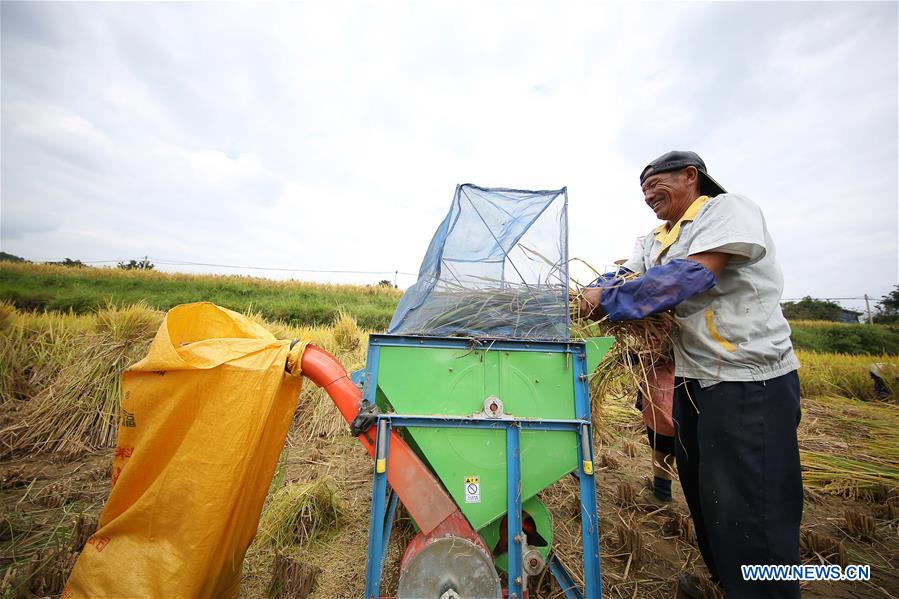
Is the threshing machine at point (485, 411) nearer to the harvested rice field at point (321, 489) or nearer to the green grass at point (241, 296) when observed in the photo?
the harvested rice field at point (321, 489)

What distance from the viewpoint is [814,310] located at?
29609 mm

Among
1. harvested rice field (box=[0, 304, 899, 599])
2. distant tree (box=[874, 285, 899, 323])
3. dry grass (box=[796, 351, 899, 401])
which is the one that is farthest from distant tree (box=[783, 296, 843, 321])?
harvested rice field (box=[0, 304, 899, 599])

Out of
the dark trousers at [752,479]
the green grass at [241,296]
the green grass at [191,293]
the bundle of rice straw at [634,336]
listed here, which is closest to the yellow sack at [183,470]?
the bundle of rice straw at [634,336]

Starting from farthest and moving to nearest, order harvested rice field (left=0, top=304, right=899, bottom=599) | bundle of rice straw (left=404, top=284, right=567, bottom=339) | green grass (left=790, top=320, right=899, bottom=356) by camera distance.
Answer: green grass (left=790, top=320, right=899, bottom=356) → harvested rice field (left=0, top=304, right=899, bottom=599) → bundle of rice straw (left=404, top=284, right=567, bottom=339)

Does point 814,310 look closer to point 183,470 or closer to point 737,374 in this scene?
point 737,374

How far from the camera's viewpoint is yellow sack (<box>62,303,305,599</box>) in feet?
5.16

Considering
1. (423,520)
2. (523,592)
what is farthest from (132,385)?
(523,592)

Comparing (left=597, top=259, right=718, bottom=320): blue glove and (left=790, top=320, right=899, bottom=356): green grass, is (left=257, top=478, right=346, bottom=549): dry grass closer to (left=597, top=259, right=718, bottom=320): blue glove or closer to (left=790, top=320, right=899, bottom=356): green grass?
(left=597, top=259, right=718, bottom=320): blue glove

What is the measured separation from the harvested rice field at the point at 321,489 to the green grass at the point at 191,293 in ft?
20.9

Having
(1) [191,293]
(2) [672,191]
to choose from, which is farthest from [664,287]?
(1) [191,293]

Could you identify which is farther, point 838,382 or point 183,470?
point 838,382

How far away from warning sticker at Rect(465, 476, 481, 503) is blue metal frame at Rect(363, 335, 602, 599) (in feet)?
0.44

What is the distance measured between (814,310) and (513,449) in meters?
40.3

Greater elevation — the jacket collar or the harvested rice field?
the jacket collar
